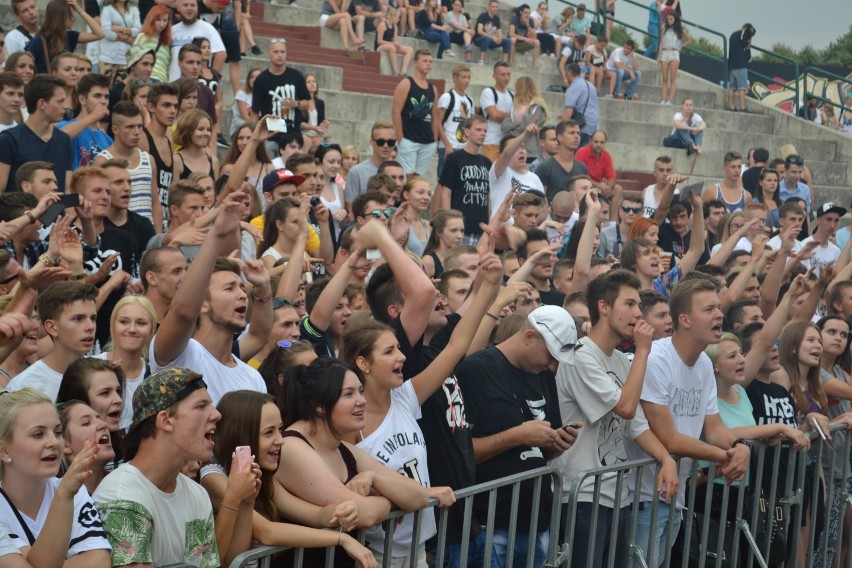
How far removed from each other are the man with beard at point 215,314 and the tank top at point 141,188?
286 cm

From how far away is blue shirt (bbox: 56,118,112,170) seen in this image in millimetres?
8812

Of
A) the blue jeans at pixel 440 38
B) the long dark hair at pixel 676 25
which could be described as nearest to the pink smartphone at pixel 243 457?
the blue jeans at pixel 440 38

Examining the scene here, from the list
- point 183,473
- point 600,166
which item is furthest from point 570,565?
point 600,166

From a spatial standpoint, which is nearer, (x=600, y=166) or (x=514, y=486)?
(x=514, y=486)

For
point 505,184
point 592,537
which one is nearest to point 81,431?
point 592,537

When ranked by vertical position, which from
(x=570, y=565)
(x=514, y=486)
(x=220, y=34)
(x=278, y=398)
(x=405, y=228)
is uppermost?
(x=220, y=34)

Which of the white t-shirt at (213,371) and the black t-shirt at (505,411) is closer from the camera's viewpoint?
the white t-shirt at (213,371)

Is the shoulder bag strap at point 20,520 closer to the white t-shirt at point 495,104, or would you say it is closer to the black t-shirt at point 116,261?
the black t-shirt at point 116,261

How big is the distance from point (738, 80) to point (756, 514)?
54.9ft

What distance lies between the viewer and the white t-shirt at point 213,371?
202 inches

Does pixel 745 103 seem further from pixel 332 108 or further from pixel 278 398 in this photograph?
pixel 278 398

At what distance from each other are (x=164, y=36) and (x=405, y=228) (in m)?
5.21

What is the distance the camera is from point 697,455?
254 inches

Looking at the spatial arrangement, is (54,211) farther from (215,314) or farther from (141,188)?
(141,188)
